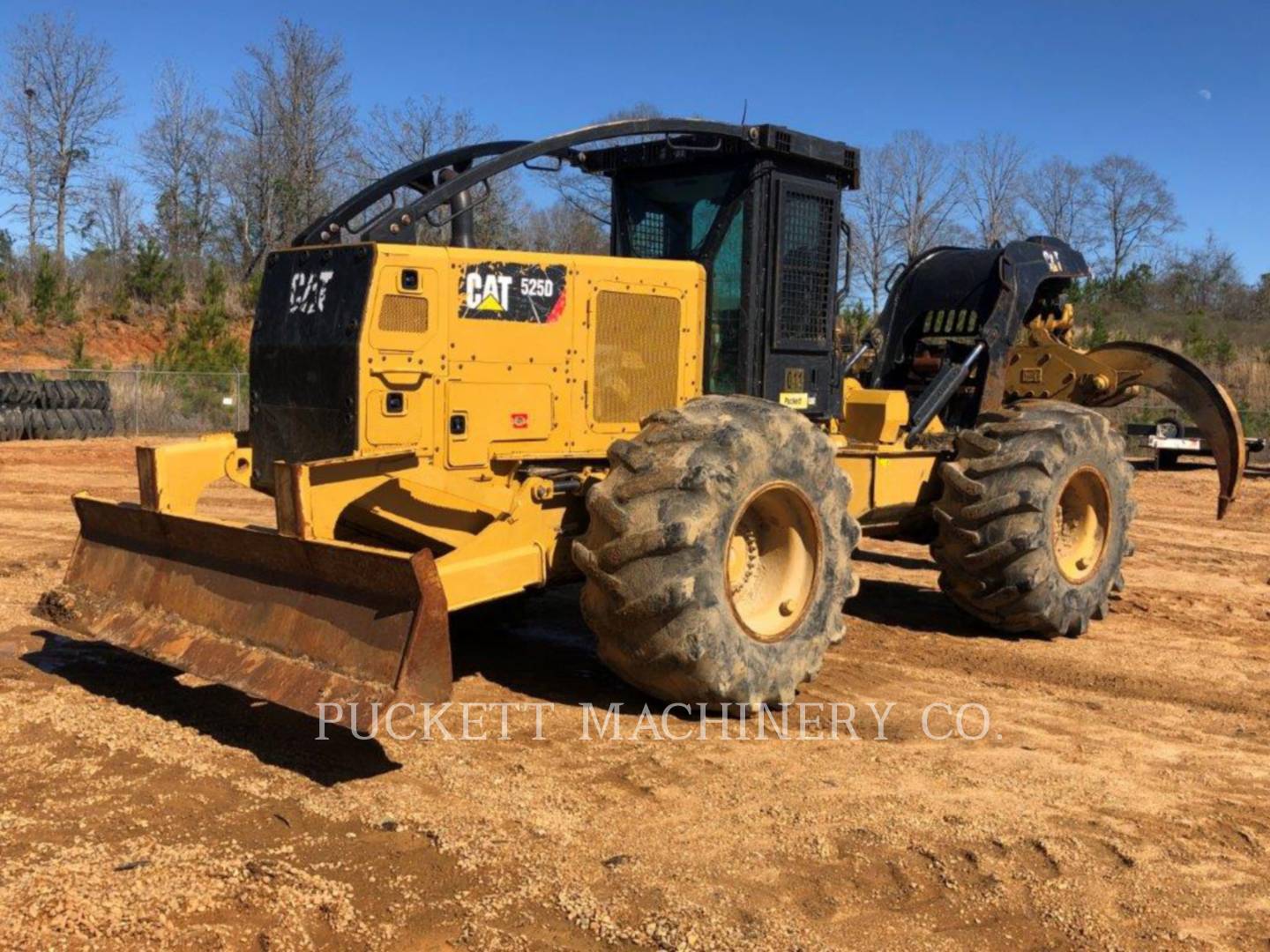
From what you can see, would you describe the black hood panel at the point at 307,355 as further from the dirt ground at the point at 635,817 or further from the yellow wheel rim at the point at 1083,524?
the yellow wheel rim at the point at 1083,524

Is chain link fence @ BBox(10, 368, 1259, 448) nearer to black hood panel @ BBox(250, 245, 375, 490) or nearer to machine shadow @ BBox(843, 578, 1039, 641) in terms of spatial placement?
machine shadow @ BBox(843, 578, 1039, 641)

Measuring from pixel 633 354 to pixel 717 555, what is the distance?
1536 millimetres

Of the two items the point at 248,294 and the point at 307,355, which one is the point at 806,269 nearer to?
the point at 307,355

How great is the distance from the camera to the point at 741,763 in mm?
5211

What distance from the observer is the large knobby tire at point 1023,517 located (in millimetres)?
7422

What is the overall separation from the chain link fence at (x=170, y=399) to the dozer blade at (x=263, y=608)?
19.2 meters

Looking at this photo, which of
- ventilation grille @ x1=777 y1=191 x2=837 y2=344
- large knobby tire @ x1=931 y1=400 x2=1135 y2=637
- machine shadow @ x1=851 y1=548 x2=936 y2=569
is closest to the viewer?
ventilation grille @ x1=777 y1=191 x2=837 y2=344

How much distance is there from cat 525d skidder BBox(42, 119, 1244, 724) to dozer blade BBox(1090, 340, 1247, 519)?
1.37m

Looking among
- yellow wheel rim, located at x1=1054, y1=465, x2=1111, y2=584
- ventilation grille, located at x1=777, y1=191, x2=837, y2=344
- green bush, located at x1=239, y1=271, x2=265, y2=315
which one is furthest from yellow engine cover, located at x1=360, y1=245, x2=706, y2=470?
green bush, located at x1=239, y1=271, x2=265, y2=315

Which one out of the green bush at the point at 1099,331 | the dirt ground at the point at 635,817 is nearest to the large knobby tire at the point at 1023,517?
the dirt ground at the point at 635,817

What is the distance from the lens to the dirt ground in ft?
12.3

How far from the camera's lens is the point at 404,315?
567cm

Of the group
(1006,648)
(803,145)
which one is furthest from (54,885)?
(1006,648)

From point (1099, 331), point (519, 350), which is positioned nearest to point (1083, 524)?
point (519, 350)
